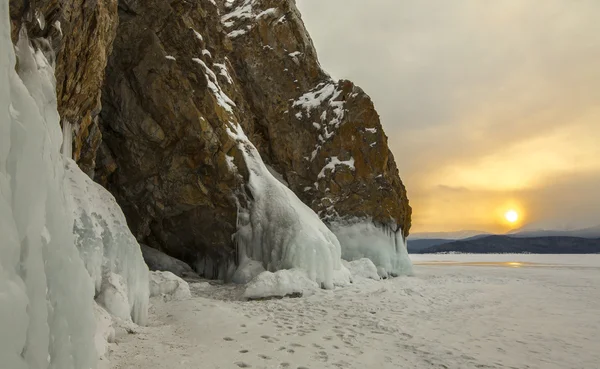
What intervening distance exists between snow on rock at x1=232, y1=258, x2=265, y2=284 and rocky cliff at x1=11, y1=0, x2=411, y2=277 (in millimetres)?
2368

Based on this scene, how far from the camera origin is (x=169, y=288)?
31.4ft

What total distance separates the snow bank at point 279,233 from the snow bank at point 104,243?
623cm

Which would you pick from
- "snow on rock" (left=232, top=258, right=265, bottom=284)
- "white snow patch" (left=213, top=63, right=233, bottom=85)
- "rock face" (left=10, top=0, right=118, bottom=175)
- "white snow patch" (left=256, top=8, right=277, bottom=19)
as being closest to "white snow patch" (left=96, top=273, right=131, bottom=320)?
"rock face" (left=10, top=0, right=118, bottom=175)

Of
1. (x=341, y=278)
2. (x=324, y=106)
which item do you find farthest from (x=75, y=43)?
(x=324, y=106)

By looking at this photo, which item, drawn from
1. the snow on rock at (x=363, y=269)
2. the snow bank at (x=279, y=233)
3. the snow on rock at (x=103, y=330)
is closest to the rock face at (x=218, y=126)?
the snow bank at (x=279, y=233)

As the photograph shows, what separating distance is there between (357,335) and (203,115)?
1136 cm

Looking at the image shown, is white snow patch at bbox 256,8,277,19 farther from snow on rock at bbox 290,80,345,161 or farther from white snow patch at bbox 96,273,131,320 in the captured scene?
white snow patch at bbox 96,273,131,320

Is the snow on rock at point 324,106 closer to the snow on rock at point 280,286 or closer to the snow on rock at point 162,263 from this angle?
the snow on rock at point 162,263

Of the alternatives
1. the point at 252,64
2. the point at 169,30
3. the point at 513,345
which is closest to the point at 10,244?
the point at 513,345

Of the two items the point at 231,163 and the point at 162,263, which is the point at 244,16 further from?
the point at 162,263

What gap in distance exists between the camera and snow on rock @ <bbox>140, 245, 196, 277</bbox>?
1623 cm

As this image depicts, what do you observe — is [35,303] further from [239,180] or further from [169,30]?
[169,30]

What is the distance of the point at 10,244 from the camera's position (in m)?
2.34

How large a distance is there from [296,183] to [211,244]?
7664mm
